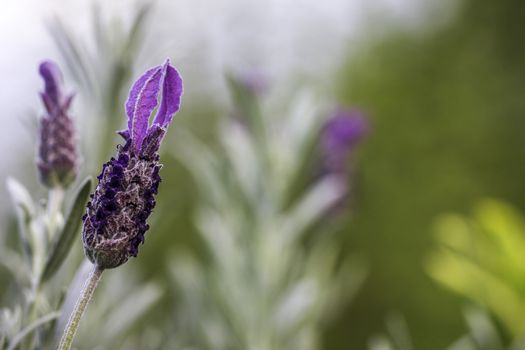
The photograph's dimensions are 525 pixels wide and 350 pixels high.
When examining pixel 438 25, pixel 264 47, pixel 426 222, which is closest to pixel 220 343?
pixel 426 222

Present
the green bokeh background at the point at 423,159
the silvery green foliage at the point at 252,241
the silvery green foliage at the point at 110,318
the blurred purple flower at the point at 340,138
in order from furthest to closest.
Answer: the green bokeh background at the point at 423,159 → the blurred purple flower at the point at 340,138 → the silvery green foliage at the point at 252,241 → the silvery green foliage at the point at 110,318

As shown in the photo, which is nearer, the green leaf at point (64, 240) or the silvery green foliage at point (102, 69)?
the green leaf at point (64, 240)

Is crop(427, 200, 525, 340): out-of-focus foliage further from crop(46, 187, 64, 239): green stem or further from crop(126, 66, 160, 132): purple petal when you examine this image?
crop(126, 66, 160, 132): purple petal

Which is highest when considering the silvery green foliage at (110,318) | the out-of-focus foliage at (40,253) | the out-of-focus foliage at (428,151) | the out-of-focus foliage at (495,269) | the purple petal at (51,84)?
the purple petal at (51,84)

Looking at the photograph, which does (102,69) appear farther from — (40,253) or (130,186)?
(130,186)

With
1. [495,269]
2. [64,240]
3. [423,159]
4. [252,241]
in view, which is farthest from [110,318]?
[423,159]

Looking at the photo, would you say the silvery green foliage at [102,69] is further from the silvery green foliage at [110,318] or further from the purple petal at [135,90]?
the purple petal at [135,90]

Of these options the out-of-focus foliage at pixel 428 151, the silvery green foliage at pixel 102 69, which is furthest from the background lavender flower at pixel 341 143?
the out-of-focus foliage at pixel 428 151

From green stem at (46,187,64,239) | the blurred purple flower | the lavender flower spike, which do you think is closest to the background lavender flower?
the blurred purple flower
